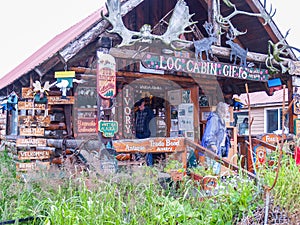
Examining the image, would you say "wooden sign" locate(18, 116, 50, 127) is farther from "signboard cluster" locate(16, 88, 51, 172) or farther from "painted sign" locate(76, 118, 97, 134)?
"painted sign" locate(76, 118, 97, 134)

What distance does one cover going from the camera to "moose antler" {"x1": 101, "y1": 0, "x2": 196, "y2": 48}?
582 cm

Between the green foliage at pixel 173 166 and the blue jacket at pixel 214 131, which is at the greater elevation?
the blue jacket at pixel 214 131

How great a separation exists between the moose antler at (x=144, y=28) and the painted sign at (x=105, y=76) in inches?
13.3

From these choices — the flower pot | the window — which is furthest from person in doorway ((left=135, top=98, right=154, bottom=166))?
the window

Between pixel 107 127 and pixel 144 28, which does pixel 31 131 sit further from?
pixel 144 28

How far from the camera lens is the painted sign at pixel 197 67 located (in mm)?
6434

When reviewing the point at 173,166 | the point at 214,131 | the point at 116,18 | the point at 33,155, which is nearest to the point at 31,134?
the point at 33,155

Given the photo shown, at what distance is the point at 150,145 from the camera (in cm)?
584

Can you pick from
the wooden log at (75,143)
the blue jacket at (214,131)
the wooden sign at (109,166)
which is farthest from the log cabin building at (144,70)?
the blue jacket at (214,131)

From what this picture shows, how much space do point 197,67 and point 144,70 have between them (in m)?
2.05

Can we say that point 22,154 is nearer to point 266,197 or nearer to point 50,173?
point 50,173

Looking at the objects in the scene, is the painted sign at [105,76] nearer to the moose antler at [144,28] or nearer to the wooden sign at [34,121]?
the moose antler at [144,28]

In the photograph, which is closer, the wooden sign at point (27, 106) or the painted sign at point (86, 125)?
the wooden sign at point (27, 106)

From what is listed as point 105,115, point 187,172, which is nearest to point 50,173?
point 105,115
